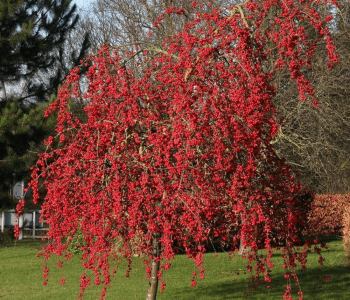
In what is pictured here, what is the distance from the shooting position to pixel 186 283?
1095 cm

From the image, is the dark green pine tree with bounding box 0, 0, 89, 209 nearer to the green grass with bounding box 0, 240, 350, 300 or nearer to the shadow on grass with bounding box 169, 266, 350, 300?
the green grass with bounding box 0, 240, 350, 300

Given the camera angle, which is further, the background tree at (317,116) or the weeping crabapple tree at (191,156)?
the background tree at (317,116)

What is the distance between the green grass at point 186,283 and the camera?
9.79 m

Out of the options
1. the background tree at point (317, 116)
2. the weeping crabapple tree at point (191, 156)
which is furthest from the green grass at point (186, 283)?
the weeping crabapple tree at point (191, 156)

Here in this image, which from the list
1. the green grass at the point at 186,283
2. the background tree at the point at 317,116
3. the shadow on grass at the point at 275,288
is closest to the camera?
the shadow on grass at the point at 275,288

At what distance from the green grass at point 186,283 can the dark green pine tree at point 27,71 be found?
366 centimetres

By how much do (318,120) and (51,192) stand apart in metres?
9.18

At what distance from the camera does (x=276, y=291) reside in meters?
9.90

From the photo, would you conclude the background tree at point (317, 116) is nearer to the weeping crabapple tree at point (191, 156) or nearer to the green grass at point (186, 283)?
the green grass at point (186, 283)

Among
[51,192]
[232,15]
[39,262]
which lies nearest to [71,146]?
[51,192]

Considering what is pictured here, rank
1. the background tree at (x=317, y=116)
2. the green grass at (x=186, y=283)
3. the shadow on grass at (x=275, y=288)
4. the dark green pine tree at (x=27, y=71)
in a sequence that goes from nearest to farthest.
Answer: the shadow on grass at (x=275, y=288)
the green grass at (x=186, y=283)
the background tree at (x=317, y=116)
the dark green pine tree at (x=27, y=71)

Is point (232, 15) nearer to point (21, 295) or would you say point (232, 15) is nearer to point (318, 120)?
point (21, 295)

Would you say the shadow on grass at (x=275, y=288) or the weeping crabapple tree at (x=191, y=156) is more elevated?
the weeping crabapple tree at (x=191, y=156)

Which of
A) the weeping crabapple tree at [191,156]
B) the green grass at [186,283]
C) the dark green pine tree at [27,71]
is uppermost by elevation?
the dark green pine tree at [27,71]
